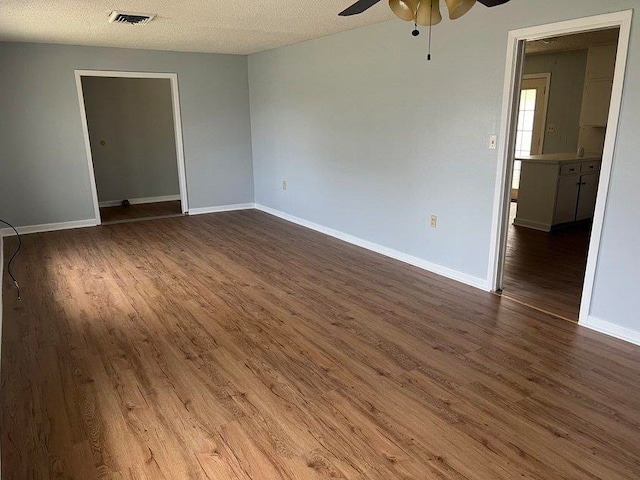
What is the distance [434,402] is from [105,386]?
69.9 inches

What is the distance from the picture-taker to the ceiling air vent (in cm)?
399

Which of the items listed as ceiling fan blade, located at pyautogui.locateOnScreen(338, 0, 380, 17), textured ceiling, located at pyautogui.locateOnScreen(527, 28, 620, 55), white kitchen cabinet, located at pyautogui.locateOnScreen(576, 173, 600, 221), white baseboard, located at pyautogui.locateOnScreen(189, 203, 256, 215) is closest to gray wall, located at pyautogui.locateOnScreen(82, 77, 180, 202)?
white baseboard, located at pyautogui.locateOnScreen(189, 203, 256, 215)

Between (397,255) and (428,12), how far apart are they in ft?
9.43

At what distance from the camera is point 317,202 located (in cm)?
584

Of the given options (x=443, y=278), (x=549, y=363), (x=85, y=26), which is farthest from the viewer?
(x=85, y=26)

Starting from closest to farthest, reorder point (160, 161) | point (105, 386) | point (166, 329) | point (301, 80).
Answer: point (105, 386)
point (166, 329)
point (301, 80)
point (160, 161)

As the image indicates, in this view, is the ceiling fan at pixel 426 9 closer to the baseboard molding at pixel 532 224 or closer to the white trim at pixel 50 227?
the baseboard molding at pixel 532 224

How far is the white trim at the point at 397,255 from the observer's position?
12.9 feet

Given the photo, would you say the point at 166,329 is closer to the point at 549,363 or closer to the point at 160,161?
the point at 549,363

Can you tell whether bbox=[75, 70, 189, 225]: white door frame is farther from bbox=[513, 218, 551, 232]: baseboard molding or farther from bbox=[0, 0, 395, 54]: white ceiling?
bbox=[513, 218, 551, 232]: baseboard molding

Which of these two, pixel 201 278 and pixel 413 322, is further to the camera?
pixel 201 278

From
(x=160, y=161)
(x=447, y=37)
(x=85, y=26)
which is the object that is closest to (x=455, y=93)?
(x=447, y=37)

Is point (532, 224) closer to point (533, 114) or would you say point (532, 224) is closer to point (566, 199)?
point (566, 199)

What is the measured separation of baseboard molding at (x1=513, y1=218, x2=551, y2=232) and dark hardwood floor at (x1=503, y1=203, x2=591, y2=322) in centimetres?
8
